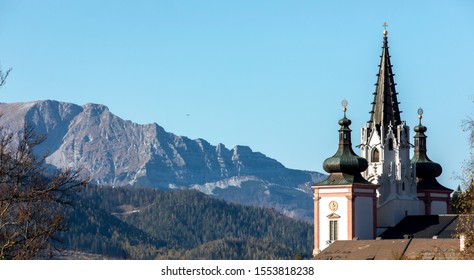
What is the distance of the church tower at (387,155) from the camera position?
144 metres

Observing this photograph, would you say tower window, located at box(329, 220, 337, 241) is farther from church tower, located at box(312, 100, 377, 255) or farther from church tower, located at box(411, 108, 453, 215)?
church tower, located at box(411, 108, 453, 215)

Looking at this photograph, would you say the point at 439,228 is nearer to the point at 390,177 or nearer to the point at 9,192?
the point at 390,177

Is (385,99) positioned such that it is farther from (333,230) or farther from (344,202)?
(333,230)

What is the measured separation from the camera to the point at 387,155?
14488 centimetres

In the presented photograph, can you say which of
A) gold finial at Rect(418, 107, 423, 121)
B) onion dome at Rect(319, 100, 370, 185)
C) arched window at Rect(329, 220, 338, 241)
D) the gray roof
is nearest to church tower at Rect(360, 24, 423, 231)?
onion dome at Rect(319, 100, 370, 185)

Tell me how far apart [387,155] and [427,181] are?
8198mm

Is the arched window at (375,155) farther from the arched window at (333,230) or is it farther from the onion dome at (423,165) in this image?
the arched window at (333,230)

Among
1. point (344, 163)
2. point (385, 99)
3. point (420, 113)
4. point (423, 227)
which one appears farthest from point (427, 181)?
point (344, 163)

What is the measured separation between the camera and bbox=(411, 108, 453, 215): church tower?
491 ft

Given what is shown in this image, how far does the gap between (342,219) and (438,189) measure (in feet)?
56.2

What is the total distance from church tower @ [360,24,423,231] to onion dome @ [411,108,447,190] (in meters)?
3.55

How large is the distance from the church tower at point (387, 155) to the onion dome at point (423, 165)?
11.6 ft

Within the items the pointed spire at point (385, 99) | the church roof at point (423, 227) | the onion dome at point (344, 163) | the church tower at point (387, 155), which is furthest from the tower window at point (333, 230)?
the pointed spire at point (385, 99)
